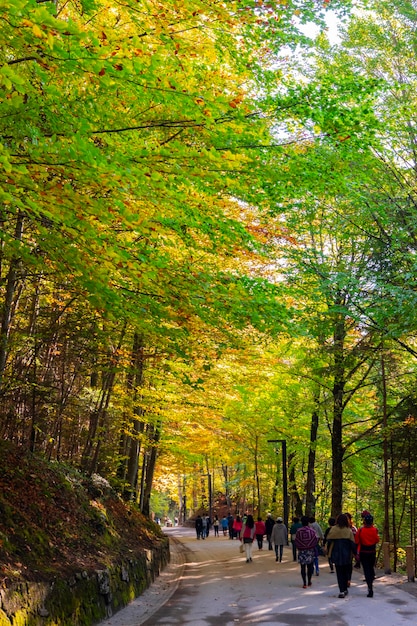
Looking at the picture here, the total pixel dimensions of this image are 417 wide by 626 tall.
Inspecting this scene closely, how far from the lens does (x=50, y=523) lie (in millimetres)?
10000

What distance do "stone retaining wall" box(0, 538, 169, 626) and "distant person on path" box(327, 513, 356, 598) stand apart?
14.2ft

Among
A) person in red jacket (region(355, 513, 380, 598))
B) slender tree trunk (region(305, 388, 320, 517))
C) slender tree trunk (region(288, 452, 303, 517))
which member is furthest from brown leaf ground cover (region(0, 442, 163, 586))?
slender tree trunk (region(288, 452, 303, 517))

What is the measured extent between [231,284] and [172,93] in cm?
368

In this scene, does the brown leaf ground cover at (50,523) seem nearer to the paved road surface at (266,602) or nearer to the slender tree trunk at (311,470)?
the paved road surface at (266,602)

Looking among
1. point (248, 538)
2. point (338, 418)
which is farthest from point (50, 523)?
point (338, 418)

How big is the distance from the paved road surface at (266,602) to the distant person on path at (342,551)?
36 centimetres

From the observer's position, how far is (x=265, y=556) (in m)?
21.5

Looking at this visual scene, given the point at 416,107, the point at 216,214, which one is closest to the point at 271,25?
the point at 216,214

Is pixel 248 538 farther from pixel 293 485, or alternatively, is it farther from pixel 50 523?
pixel 293 485

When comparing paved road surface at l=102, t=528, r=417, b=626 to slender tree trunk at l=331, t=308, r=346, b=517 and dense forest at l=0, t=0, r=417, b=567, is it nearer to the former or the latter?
slender tree trunk at l=331, t=308, r=346, b=517

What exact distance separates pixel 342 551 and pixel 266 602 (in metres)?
1.84

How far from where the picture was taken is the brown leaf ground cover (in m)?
8.02

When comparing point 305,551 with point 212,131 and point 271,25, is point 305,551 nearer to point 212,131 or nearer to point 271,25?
point 212,131

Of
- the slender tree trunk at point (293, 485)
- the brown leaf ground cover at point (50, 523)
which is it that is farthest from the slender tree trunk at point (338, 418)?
the slender tree trunk at point (293, 485)
